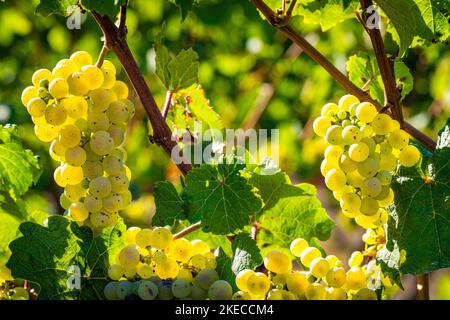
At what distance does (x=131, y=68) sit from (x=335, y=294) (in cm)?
39

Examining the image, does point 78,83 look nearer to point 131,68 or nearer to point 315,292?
point 131,68

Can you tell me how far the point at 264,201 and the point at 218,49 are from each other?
89.7 inches

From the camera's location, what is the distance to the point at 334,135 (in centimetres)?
97

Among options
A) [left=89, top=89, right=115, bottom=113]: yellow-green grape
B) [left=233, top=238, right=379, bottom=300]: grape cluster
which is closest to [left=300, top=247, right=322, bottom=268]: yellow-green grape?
[left=233, top=238, right=379, bottom=300]: grape cluster

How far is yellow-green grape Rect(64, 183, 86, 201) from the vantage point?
0.98 meters

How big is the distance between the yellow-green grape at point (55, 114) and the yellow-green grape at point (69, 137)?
0.04ft

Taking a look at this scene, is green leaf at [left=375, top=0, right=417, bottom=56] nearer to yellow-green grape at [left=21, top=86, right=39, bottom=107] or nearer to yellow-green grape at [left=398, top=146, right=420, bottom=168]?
yellow-green grape at [left=398, top=146, right=420, bottom=168]

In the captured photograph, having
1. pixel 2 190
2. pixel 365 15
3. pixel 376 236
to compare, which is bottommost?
pixel 376 236

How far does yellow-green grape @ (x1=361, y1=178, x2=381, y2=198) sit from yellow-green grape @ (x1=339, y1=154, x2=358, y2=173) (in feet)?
0.09
